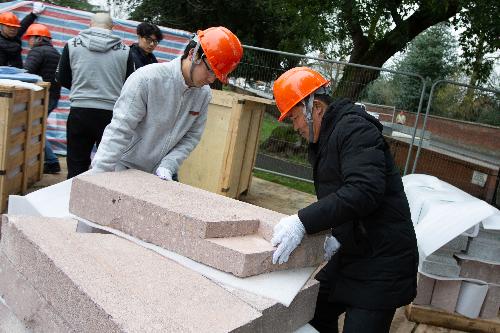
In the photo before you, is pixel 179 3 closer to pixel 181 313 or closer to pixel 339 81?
pixel 339 81

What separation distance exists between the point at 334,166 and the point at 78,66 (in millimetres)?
3466

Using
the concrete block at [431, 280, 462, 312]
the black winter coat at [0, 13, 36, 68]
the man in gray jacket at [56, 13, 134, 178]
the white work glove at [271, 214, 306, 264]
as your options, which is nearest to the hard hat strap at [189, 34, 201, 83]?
the white work glove at [271, 214, 306, 264]

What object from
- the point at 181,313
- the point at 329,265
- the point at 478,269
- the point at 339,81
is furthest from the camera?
the point at 339,81

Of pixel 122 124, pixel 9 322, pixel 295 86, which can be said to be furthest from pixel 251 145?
pixel 9 322

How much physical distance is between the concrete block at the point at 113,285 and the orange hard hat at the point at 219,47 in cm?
114

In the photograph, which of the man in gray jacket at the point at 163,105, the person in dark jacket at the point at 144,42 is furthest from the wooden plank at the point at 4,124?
the man in gray jacket at the point at 163,105

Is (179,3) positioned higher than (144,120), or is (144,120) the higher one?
(179,3)

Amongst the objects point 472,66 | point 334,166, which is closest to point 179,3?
point 472,66

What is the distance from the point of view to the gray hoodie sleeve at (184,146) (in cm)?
322

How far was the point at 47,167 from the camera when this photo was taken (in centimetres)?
665

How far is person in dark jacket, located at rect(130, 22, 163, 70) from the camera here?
5582 millimetres

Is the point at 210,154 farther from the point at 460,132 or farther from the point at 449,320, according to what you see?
the point at 460,132

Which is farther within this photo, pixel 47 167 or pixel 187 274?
pixel 47 167

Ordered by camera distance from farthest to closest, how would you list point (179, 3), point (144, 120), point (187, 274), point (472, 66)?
point (179, 3) → point (472, 66) → point (144, 120) → point (187, 274)
